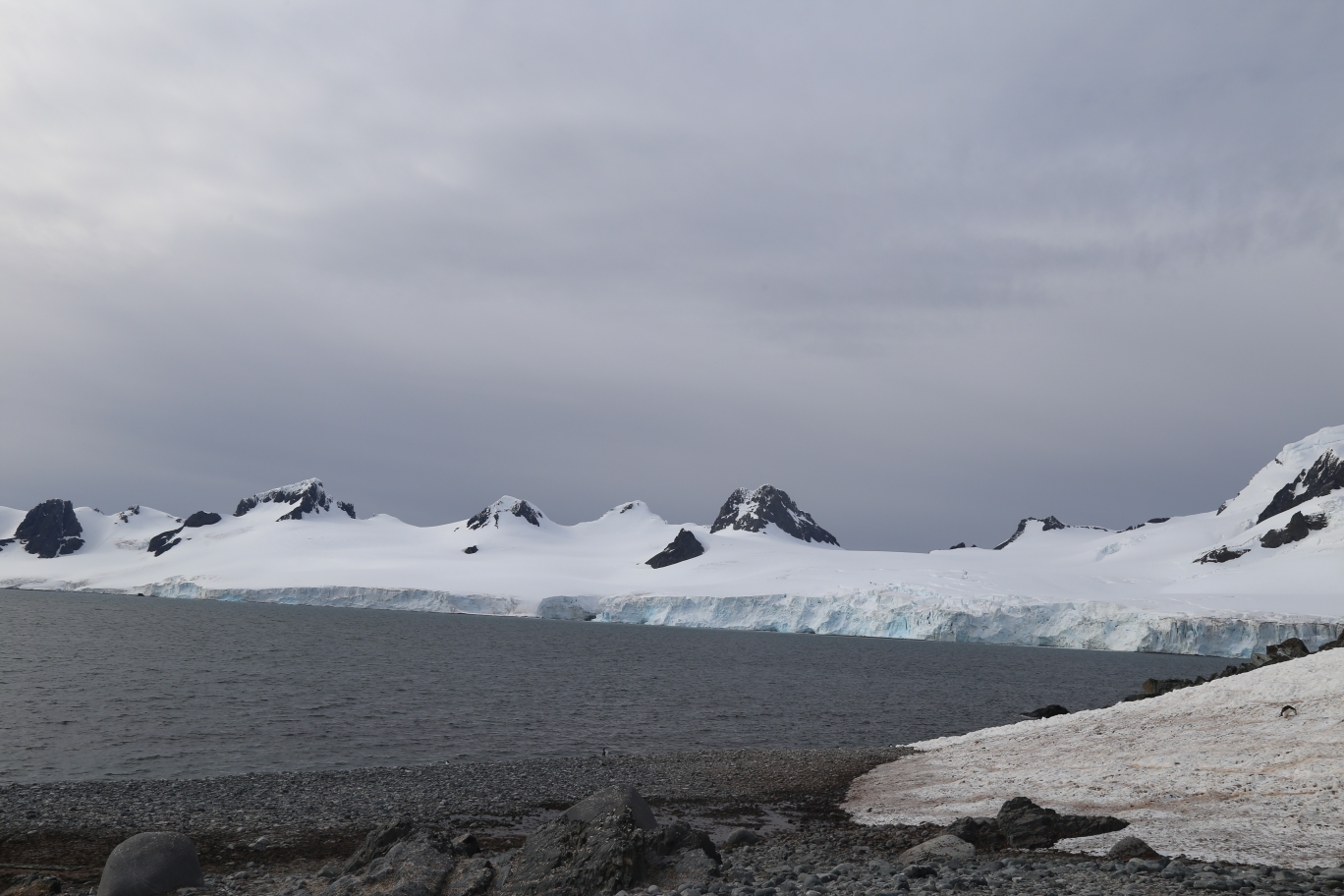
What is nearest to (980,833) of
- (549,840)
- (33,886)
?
(549,840)

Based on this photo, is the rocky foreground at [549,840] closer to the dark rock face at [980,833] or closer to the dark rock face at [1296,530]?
the dark rock face at [980,833]

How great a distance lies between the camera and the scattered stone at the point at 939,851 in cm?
1466

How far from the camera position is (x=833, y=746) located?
3575cm

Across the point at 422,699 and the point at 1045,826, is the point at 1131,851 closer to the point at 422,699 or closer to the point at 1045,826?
the point at 1045,826

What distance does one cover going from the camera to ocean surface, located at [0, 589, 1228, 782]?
3030 cm

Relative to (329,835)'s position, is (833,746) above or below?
below

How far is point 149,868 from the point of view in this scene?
14.3 metres

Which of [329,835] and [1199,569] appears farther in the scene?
[1199,569]

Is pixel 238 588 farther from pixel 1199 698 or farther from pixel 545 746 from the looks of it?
pixel 1199 698

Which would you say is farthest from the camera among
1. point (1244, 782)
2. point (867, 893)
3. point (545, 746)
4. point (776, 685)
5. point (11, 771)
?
point (776, 685)

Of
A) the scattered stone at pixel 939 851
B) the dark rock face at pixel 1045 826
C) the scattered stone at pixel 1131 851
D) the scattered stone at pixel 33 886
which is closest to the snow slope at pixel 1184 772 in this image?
the dark rock face at pixel 1045 826

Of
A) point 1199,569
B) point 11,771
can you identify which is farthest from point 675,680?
point 1199,569

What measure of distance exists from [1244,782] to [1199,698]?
8.71 meters

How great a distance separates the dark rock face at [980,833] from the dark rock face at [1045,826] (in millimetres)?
140
